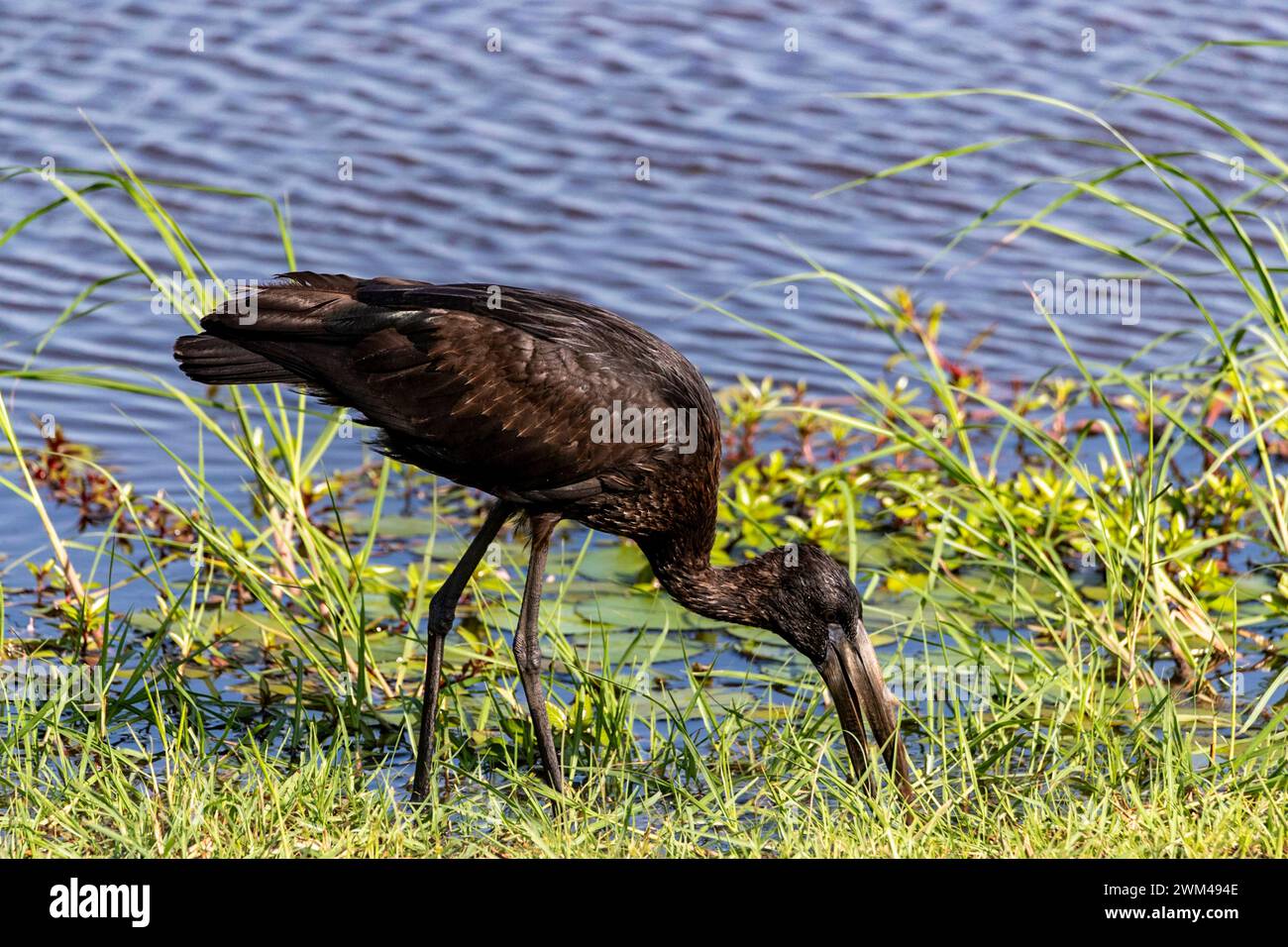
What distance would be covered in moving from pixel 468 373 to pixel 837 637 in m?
1.20

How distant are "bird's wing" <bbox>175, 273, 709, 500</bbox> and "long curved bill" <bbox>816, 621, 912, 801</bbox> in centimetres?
70

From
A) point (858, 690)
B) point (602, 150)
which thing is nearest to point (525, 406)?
point (858, 690)

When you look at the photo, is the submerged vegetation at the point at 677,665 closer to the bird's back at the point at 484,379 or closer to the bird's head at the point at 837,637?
the bird's head at the point at 837,637

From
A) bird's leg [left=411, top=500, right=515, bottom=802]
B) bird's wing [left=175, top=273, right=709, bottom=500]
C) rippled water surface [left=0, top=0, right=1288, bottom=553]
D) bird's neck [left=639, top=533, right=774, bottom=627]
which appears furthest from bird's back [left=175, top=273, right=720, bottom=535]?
rippled water surface [left=0, top=0, right=1288, bottom=553]

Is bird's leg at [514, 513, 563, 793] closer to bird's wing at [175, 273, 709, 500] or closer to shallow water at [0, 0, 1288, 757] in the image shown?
bird's wing at [175, 273, 709, 500]

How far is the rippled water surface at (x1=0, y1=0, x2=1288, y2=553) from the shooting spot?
8570 millimetres

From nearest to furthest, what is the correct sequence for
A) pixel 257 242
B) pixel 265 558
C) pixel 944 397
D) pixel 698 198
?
pixel 944 397, pixel 265 558, pixel 257 242, pixel 698 198

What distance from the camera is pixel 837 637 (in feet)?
15.9

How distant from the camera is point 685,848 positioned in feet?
13.5

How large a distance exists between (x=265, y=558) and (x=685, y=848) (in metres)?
2.12

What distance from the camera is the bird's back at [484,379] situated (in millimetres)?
4695

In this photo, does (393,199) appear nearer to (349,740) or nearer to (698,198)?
(698,198)

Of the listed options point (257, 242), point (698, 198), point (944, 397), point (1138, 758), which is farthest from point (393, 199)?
point (1138, 758)

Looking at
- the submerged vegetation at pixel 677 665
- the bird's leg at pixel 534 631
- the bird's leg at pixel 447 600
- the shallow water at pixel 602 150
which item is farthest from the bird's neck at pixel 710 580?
the shallow water at pixel 602 150
